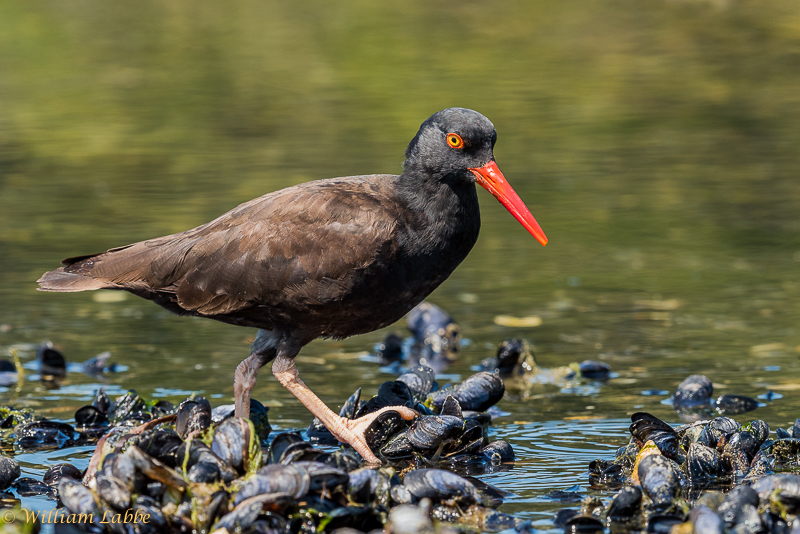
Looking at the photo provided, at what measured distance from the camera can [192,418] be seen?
17.5 feet

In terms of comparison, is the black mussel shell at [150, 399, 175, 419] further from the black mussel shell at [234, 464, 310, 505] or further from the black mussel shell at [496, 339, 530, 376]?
the black mussel shell at [496, 339, 530, 376]

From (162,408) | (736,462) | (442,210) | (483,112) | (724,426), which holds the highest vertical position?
(483,112)

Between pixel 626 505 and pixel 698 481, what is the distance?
2.13 ft

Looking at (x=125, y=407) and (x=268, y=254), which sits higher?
(x=268, y=254)

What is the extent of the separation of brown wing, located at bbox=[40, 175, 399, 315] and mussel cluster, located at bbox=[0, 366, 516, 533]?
67 cm

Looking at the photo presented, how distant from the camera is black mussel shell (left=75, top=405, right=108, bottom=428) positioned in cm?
605

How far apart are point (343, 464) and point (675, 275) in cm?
533

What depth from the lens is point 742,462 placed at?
5.06 metres

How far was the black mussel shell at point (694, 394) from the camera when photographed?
6281mm

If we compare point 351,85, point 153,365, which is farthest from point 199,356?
point 351,85

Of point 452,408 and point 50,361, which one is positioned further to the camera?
point 50,361

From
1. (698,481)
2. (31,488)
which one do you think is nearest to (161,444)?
(31,488)

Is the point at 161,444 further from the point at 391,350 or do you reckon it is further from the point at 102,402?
the point at 391,350

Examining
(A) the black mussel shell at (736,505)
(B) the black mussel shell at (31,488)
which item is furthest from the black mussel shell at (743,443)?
(B) the black mussel shell at (31,488)
